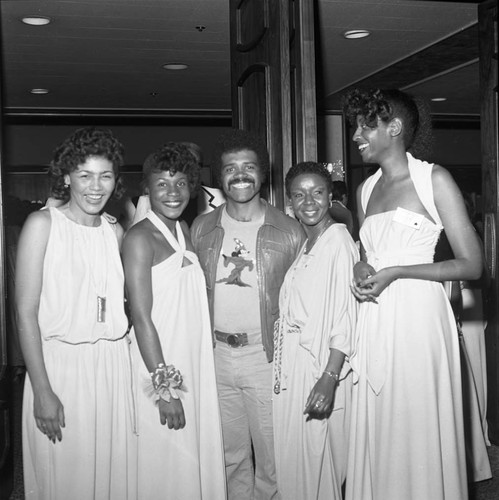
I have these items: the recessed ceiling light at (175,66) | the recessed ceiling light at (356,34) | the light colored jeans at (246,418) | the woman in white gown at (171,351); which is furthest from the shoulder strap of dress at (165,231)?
the recessed ceiling light at (175,66)

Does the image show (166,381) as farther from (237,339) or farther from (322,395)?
(322,395)

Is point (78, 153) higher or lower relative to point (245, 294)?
higher

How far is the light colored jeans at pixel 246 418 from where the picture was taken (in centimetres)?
299

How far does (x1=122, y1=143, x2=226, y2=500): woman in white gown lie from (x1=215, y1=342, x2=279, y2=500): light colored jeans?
23 cm

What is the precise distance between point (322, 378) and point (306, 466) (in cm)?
41

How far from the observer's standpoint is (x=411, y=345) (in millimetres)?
2516

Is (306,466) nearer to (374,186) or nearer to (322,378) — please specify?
(322,378)

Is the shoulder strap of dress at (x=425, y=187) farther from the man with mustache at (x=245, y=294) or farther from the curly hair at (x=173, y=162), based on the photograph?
the curly hair at (x=173, y=162)

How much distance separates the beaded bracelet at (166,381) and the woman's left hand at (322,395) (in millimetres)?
514

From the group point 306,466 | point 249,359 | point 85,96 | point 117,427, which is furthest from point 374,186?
point 85,96

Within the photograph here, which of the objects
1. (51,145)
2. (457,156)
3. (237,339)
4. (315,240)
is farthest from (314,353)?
(457,156)

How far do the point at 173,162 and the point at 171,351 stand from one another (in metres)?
0.75

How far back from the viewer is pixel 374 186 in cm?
277

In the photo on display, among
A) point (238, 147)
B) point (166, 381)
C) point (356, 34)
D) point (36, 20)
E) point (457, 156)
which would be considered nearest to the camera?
point (166, 381)
